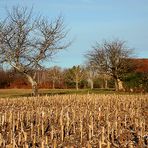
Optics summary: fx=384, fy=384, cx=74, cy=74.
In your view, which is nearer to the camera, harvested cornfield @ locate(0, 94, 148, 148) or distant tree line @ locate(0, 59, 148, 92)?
harvested cornfield @ locate(0, 94, 148, 148)

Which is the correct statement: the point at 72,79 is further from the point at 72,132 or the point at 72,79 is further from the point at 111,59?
the point at 72,132

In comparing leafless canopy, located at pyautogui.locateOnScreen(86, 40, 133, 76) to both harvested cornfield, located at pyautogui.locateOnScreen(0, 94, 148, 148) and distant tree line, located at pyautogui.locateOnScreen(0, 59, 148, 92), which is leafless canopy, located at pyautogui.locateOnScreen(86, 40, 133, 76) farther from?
harvested cornfield, located at pyautogui.locateOnScreen(0, 94, 148, 148)

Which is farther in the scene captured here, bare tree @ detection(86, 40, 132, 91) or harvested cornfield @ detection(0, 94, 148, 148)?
→ bare tree @ detection(86, 40, 132, 91)

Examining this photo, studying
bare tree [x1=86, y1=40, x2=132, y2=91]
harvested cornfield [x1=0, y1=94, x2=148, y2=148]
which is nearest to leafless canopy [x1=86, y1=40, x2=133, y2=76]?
bare tree [x1=86, y1=40, x2=132, y2=91]

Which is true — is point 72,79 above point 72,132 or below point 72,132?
above

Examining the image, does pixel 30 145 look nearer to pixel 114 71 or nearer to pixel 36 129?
pixel 36 129

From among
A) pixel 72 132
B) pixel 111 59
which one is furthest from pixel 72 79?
pixel 72 132

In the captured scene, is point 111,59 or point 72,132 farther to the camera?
point 111,59

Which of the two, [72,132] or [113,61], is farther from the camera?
[113,61]

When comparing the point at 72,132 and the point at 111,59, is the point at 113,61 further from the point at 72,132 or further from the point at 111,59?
the point at 72,132

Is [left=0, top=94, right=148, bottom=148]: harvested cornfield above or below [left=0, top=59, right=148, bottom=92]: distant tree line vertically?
below

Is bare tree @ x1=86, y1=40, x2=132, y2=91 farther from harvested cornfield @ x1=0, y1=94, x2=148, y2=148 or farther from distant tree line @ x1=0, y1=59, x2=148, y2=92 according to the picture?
harvested cornfield @ x1=0, y1=94, x2=148, y2=148

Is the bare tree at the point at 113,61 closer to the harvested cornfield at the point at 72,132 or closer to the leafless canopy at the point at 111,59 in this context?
the leafless canopy at the point at 111,59

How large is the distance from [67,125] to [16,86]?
6796 cm
